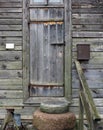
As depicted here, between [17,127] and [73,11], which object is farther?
[73,11]

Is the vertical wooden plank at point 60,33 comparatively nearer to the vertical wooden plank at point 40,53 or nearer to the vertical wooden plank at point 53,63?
the vertical wooden plank at point 53,63

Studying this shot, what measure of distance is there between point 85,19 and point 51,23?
27.2 inches

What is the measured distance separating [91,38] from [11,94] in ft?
6.52

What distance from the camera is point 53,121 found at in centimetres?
623

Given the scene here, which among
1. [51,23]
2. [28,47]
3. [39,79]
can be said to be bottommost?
[39,79]

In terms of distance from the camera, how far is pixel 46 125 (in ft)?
20.5

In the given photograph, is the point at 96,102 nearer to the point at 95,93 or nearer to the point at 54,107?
the point at 95,93

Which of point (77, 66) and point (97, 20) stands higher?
point (97, 20)

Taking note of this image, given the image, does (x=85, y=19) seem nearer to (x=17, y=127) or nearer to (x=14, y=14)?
(x=14, y=14)

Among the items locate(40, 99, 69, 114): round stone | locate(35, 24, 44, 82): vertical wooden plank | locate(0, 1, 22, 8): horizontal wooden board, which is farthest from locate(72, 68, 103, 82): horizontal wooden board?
locate(0, 1, 22, 8): horizontal wooden board

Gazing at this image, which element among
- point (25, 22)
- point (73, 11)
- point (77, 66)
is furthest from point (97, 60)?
point (25, 22)

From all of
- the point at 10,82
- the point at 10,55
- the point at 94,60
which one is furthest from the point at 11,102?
the point at 94,60

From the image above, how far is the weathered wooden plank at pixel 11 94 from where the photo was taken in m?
7.13

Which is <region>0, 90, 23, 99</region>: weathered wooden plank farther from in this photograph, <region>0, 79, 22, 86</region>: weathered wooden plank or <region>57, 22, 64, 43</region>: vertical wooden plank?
<region>57, 22, 64, 43</region>: vertical wooden plank
